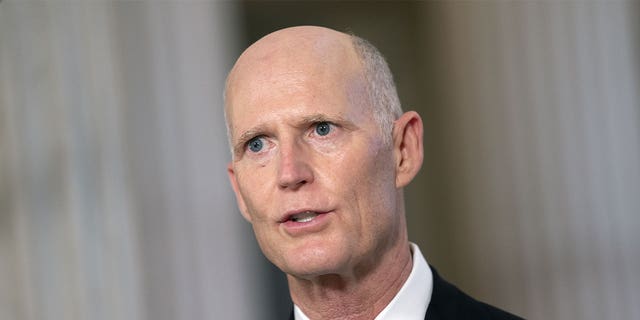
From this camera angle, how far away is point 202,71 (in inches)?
173

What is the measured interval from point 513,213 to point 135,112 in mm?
2005

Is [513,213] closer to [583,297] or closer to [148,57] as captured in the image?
[583,297]

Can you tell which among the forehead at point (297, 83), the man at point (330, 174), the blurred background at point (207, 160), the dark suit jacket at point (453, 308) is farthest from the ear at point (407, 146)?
the blurred background at point (207, 160)

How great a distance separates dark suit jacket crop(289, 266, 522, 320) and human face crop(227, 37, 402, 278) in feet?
0.70

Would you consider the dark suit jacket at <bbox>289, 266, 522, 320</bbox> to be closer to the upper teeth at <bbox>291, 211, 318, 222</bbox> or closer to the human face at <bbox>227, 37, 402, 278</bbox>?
the human face at <bbox>227, 37, 402, 278</bbox>

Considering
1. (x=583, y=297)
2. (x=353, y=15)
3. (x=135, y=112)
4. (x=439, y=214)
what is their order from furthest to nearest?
(x=353, y=15) → (x=439, y=214) → (x=583, y=297) → (x=135, y=112)

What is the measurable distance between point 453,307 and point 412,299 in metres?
0.11

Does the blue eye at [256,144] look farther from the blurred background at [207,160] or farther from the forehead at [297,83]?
the blurred background at [207,160]

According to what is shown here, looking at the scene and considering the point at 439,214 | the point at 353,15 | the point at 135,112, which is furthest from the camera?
the point at 353,15

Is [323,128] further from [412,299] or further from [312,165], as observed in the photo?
[412,299]

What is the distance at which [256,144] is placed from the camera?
6.79 feet

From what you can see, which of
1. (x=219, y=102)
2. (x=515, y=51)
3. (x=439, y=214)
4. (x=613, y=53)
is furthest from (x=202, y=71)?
(x=439, y=214)

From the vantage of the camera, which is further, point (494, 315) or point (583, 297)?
point (583, 297)

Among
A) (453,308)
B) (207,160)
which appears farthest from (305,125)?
(207,160)
